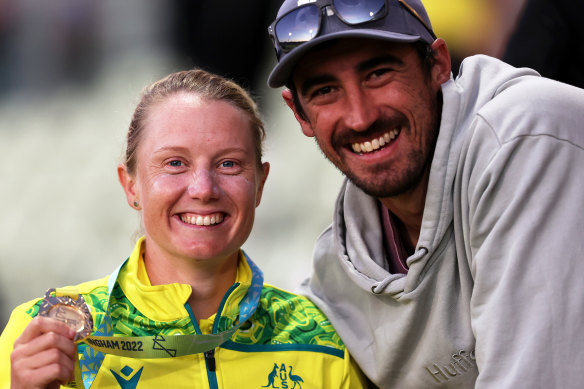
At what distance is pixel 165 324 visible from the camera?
8.69 feet

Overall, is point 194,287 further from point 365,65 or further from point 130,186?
point 365,65

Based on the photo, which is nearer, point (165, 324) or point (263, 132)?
point (165, 324)

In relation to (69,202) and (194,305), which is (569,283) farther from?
(69,202)

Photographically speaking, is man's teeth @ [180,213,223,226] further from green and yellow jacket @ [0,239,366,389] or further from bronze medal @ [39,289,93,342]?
bronze medal @ [39,289,93,342]

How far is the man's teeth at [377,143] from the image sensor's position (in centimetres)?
274

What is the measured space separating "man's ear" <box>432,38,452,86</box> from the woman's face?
0.71m

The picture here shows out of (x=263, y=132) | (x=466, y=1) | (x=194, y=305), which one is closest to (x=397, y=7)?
(x=263, y=132)

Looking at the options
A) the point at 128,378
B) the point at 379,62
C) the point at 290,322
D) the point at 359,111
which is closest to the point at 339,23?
the point at 379,62

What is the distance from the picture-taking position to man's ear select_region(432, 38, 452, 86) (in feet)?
9.32

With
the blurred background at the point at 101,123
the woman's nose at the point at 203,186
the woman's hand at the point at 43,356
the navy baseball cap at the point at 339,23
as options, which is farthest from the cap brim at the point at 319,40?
the blurred background at the point at 101,123

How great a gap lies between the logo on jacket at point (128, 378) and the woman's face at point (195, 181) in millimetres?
405

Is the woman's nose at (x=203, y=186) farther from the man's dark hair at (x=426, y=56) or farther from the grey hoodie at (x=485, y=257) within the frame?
the man's dark hair at (x=426, y=56)

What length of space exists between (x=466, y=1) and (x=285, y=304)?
2.59m

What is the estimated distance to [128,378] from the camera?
2.56m
